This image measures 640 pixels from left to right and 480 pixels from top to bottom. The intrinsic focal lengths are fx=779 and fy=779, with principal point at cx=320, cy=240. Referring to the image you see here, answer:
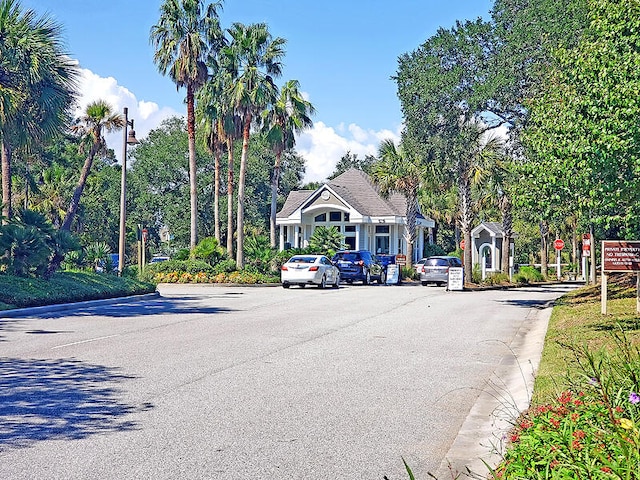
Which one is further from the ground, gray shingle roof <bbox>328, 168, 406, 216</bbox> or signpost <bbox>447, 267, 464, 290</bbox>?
gray shingle roof <bbox>328, 168, 406, 216</bbox>

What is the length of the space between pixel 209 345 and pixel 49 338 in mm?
2985

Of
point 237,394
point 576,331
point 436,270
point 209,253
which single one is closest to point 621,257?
point 576,331

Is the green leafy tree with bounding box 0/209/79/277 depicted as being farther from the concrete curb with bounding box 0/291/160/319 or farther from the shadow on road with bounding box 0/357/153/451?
the shadow on road with bounding box 0/357/153/451

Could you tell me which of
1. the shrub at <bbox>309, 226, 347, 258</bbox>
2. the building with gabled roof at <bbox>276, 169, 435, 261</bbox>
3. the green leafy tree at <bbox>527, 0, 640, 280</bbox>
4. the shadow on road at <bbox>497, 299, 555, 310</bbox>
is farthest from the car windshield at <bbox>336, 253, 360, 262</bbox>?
the green leafy tree at <bbox>527, 0, 640, 280</bbox>

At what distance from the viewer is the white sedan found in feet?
105

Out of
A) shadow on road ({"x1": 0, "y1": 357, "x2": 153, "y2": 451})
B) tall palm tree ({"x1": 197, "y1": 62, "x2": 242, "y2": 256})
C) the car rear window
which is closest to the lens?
shadow on road ({"x1": 0, "y1": 357, "x2": 153, "y2": 451})

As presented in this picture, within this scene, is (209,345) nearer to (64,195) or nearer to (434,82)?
(434,82)

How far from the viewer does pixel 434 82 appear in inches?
1089

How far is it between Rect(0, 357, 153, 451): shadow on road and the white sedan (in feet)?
69.1

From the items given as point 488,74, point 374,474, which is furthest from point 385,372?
point 488,74

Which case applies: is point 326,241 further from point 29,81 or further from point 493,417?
point 493,417

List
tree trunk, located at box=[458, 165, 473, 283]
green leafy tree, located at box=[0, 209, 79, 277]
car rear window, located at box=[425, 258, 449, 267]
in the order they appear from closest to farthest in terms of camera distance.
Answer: green leafy tree, located at box=[0, 209, 79, 277] → tree trunk, located at box=[458, 165, 473, 283] → car rear window, located at box=[425, 258, 449, 267]

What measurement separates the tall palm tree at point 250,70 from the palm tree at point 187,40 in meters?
1.16

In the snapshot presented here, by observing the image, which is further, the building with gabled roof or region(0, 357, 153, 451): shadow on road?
the building with gabled roof
